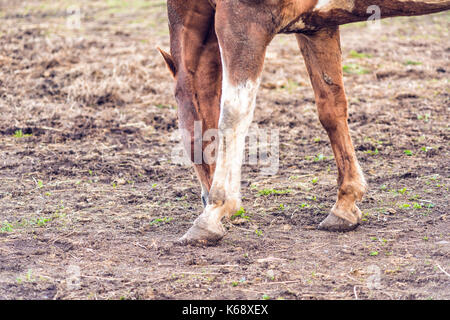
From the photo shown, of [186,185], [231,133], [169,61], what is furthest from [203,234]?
[186,185]

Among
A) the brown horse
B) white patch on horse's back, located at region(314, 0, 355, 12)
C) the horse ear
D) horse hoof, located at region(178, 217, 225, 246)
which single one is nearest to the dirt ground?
horse hoof, located at region(178, 217, 225, 246)

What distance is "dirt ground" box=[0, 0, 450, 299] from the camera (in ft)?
10.3

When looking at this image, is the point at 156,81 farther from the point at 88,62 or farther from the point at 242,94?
the point at 242,94

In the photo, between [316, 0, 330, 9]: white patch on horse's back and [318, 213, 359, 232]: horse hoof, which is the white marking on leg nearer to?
[316, 0, 330, 9]: white patch on horse's back

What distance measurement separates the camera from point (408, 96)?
728 cm

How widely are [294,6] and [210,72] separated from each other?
0.73 meters

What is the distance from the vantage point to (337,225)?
3.90m

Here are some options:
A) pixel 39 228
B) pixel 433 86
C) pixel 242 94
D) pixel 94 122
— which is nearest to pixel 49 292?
pixel 39 228

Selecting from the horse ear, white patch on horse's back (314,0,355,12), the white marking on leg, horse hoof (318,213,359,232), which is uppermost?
white patch on horse's back (314,0,355,12)

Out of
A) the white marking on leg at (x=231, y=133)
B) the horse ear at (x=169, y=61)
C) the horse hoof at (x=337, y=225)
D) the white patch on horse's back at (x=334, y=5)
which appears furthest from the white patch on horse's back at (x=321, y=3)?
the horse hoof at (x=337, y=225)

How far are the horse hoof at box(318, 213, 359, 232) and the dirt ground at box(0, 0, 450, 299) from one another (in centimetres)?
7

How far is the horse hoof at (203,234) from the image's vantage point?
11.8 ft

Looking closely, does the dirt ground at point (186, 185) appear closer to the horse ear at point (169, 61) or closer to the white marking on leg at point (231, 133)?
the white marking on leg at point (231, 133)

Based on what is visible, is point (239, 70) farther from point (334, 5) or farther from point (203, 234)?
point (203, 234)
